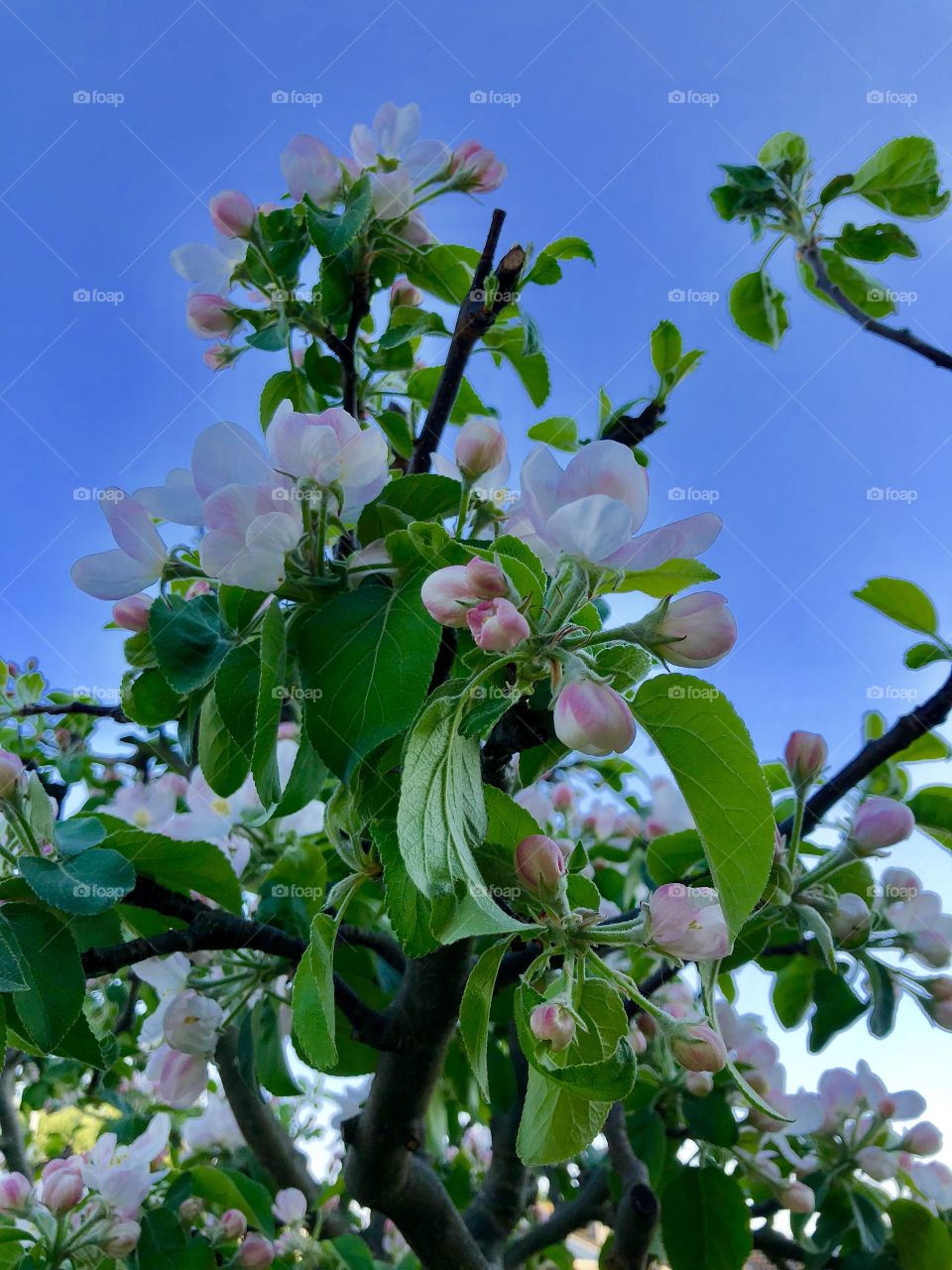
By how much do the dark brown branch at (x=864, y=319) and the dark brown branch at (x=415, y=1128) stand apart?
85 centimetres

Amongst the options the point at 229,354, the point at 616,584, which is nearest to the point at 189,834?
the point at 229,354

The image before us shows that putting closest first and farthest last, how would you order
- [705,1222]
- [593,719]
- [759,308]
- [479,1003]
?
[593,719], [479,1003], [705,1222], [759,308]

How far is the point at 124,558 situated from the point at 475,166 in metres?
0.66

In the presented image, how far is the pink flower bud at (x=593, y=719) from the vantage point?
507 mm

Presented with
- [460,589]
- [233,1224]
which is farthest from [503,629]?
[233,1224]

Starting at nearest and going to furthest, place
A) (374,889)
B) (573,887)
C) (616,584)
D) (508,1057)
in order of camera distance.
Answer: (616,584), (573,887), (374,889), (508,1057)

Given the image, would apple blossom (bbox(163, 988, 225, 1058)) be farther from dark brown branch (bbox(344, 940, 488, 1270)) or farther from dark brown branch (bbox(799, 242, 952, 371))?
Answer: dark brown branch (bbox(799, 242, 952, 371))

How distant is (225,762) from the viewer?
0.76 m

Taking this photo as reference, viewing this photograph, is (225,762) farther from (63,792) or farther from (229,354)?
(63,792)

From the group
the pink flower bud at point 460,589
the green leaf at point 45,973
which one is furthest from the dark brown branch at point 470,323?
the green leaf at point 45,973

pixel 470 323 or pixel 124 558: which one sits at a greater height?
pixel 470 323

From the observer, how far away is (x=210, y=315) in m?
1.07

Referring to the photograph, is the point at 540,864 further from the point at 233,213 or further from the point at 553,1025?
the point at 233,213

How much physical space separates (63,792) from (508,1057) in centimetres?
82
